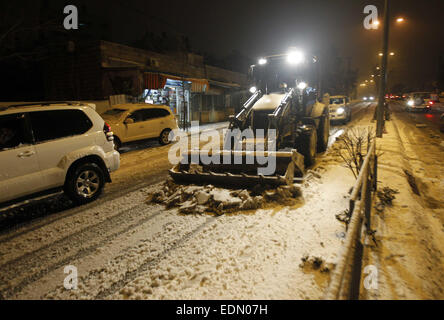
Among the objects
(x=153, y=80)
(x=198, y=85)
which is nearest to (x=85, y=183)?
(x=153, y=80)

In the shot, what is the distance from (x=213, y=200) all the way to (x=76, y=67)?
53.2ft

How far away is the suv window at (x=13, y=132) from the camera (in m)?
4.54

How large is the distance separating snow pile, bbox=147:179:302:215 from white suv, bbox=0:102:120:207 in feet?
4.44

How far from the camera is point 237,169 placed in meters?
6.20

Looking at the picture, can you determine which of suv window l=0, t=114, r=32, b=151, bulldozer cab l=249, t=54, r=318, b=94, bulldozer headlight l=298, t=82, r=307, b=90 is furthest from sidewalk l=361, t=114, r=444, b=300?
suv window l=0, t=114, r=32, b=151

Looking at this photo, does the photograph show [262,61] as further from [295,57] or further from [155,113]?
[155,113]

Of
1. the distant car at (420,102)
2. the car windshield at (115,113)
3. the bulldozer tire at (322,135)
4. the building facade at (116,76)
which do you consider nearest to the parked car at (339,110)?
the building facade at (116,76)

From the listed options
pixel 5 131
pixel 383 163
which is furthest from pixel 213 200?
pixel 383 163

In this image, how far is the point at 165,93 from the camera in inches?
782

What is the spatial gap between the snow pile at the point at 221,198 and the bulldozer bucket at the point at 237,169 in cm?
19

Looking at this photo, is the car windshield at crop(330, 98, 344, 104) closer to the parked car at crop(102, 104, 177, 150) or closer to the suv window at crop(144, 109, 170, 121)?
the parked car at crop(102, 104, 177, 150)

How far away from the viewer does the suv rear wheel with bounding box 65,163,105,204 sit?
17.3ft
